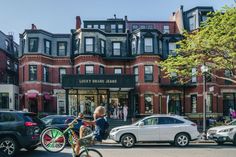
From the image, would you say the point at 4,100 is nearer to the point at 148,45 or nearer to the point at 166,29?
the point at 148,45

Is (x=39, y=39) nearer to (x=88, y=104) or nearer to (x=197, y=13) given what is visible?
(x=88, y=104)

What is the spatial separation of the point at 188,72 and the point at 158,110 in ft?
37.7

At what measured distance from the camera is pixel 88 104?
32.6 m

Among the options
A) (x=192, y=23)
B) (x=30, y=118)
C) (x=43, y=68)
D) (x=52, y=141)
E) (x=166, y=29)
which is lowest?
(x=52, y=141)

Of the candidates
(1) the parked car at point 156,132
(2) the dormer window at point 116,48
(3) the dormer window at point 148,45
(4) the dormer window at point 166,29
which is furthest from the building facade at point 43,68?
(1) the parked car at point 156,132

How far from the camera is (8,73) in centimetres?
4156

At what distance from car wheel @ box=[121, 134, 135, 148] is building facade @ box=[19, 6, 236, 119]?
602 inches

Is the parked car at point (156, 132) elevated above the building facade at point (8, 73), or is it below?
below

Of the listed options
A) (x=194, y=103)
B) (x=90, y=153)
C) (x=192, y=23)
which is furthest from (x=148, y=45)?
(x=90, y=153)

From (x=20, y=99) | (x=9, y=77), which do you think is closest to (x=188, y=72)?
(x=20, y=99)

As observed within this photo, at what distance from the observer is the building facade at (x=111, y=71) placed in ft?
108

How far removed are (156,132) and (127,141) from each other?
1517mm

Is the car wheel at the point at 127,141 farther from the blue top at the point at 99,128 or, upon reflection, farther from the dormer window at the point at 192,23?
the dormer window at the point at 192,23

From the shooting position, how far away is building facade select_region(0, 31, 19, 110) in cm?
3497
